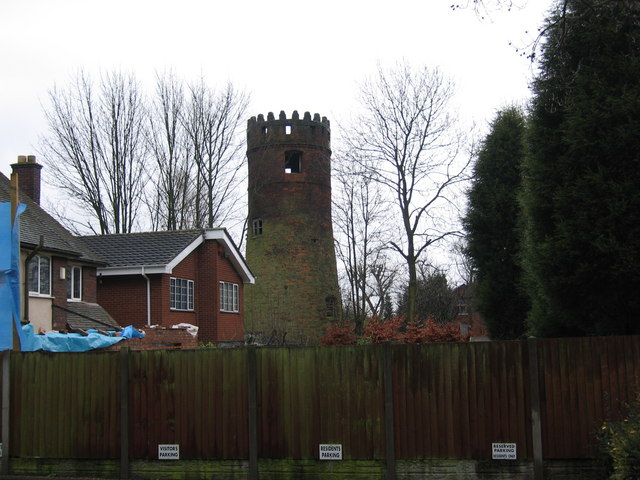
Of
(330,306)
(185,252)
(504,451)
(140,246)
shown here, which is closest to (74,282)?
(140,246)

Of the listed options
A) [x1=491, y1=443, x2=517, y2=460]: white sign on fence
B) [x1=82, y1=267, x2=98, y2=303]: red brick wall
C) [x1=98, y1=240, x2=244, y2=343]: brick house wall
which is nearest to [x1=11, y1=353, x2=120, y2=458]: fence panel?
[x1=491, y1=443, x2=517, y2=460]: white sign on fence

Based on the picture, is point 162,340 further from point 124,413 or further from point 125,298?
point 124,413

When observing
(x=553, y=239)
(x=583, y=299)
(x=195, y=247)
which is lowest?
(x=583, y=299)

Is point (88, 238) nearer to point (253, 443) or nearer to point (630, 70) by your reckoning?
point (253, 443)

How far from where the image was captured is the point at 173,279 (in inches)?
1097

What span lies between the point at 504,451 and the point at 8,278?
9.85 m

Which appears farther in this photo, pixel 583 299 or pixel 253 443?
pixel 583 299

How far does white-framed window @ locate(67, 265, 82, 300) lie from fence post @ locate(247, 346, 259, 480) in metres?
15.4

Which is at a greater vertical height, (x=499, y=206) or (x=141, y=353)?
(x=499, y=206)

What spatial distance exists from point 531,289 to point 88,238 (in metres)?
20.9

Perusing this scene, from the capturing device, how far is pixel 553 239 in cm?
1195

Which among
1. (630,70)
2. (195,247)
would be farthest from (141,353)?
(195,247)

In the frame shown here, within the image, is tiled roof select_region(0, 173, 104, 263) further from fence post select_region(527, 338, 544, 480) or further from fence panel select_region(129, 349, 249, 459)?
fence post select_region(527, 338, 544, 480)

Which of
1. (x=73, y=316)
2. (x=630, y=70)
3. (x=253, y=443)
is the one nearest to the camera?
(x=253, y=443)
